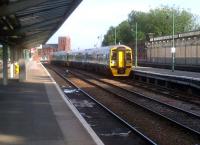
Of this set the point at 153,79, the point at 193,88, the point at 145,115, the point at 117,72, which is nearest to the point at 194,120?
the point at 145,115

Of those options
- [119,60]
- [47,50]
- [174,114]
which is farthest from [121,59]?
[47,50]

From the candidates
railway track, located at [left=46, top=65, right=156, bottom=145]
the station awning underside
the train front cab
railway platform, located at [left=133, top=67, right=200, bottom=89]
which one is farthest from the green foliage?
railway track, located at [left=46, top=65, right=156, bottom=145]

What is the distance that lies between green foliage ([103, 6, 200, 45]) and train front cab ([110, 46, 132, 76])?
60597mm

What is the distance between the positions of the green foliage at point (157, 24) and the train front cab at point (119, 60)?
199 ft

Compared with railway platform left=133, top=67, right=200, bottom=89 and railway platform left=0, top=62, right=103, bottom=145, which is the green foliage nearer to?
railway platform left=133, top=67, right=200, bottom=89

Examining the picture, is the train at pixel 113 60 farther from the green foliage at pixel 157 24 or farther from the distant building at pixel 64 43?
the distant building at pixel 64 43

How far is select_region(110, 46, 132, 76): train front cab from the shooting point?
43.6 metres

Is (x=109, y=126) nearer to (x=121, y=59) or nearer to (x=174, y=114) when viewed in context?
(x=174, y=114)

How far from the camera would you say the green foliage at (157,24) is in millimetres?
110438

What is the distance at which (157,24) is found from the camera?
380 feet

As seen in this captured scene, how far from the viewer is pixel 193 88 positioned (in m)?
28.8

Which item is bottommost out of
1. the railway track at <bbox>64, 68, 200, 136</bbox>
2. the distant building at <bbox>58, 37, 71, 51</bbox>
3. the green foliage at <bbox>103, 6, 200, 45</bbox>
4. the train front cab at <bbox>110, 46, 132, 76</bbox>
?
the railway track at <bbox>64, 68, 200, 136</bbox>

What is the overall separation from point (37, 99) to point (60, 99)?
3.07ft

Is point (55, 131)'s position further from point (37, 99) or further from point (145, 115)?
point (37, 99)
